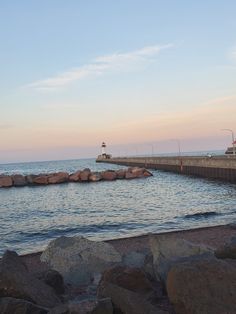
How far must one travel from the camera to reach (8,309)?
5.95m

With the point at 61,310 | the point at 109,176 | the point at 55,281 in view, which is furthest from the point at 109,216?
the point at 109,176

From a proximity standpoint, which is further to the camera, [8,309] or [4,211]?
[4,211]

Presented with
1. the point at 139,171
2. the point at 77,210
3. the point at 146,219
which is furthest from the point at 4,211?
the point at 139,171

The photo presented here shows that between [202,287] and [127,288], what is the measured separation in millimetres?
1560

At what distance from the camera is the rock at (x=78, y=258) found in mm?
8898

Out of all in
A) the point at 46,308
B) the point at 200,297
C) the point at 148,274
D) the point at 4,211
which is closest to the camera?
the point at 200,297

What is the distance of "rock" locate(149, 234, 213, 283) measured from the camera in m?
7.70

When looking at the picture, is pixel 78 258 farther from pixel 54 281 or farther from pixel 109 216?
pixel 109 216

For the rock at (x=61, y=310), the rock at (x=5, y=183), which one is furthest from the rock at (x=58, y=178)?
the rock at (x=61, y=310)

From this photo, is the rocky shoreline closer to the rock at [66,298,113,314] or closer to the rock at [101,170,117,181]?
the rock at [66,298,113,314]

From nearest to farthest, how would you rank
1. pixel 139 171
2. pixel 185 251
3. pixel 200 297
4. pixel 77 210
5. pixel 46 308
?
pixel 200 297 < pixel 46 308 < pixel 185 251 < pixel 77 210 < pixel 139 171

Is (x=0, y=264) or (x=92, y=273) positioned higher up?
(x=0, y=264)

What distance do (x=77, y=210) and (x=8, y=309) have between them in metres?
22.2

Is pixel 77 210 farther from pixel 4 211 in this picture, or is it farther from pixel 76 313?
pixel 76 313
